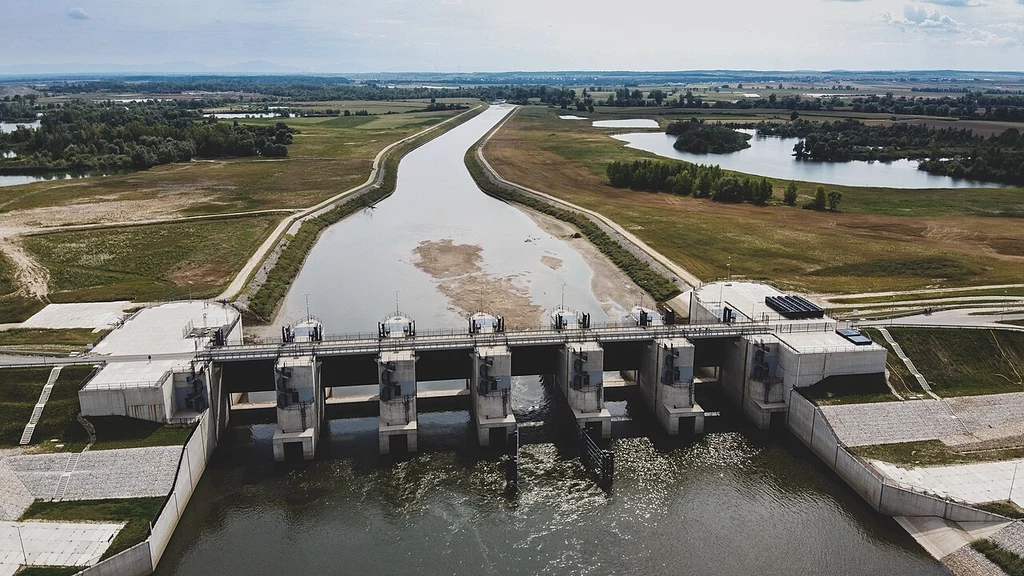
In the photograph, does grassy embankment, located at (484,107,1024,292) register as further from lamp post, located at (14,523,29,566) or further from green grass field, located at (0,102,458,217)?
lamp post, located at (14,523,29,566)

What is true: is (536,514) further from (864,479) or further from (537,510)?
(864,479)

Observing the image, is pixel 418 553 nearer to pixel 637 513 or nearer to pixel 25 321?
pixel 637 513

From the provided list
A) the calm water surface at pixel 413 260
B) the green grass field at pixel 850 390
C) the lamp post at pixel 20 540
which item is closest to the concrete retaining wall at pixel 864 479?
the green grass field at pixel 850 390

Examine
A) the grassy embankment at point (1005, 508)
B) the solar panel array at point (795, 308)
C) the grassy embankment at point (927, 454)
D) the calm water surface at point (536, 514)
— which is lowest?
the calm water surface at point (536, 514)

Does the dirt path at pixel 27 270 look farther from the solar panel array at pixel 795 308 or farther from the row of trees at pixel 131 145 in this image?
the row of trees at pixel 131 145

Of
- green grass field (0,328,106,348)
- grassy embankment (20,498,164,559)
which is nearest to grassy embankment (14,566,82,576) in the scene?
grassy embankment (20,498,164,559)

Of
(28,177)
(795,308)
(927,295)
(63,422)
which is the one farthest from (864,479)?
(28,177)

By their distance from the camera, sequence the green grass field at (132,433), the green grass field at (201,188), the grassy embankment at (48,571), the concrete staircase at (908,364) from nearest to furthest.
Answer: the grassy embankment at (48,571)
the green grass field at (132,433)
the concrete staircase at (908,364)
the green grass field at (201,188)
